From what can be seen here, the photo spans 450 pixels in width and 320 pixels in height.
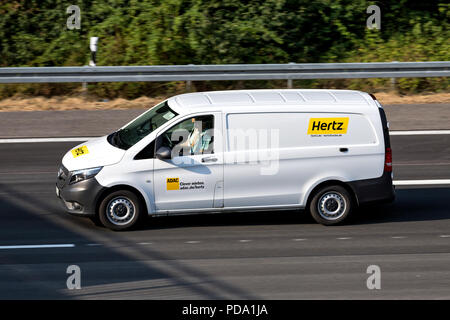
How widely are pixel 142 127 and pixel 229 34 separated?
10063 millimetres

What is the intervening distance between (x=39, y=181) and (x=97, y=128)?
10.6ft

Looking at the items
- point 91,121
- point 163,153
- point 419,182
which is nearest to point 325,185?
point 163,153

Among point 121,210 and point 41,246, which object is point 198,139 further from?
point 41,246

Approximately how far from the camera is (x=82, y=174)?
1007cm


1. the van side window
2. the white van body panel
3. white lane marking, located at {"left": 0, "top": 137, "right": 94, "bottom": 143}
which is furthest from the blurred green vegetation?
the van side window

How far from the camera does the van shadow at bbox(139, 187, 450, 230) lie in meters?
10.6

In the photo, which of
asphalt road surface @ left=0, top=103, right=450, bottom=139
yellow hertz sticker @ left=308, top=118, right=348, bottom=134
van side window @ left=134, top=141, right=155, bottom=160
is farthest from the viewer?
asphalt road surface @ left=0, top=103, right=450, bottom=139

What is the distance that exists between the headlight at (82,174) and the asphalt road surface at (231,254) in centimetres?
71

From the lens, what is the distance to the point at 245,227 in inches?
410

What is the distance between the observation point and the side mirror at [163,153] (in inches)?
392

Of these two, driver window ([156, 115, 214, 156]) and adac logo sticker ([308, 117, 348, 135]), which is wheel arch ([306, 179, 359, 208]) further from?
driver window ([156, 115, 214, 156])

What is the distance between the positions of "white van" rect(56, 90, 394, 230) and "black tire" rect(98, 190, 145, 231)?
0.01m
